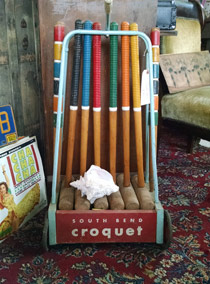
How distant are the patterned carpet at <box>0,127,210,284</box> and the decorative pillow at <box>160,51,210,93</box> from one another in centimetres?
100

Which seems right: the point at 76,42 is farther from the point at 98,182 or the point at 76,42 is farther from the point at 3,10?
the point at 98,182

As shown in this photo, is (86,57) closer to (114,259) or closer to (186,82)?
(114,259)

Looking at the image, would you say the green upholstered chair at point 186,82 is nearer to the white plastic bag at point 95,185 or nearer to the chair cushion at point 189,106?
the chair cushion at point 189,106

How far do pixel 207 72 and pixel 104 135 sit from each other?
131cm

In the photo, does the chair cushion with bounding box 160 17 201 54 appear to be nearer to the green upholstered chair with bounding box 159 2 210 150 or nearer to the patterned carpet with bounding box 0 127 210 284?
the green upholstered chair with bounding box 159 2 210 150

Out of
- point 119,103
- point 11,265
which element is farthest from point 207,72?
point 11,265

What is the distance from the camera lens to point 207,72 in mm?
2465

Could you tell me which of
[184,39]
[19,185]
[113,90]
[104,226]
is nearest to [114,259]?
[104,226]

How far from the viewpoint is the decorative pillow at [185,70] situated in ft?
Result: 7.33

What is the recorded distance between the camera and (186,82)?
2.30 m

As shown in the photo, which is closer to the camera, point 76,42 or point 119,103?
point 76,42

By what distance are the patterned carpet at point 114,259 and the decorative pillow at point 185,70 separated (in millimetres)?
1003

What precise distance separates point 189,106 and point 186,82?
29cm

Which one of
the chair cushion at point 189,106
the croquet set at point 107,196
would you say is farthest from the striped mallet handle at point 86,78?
the chair cushion at point 189,106
